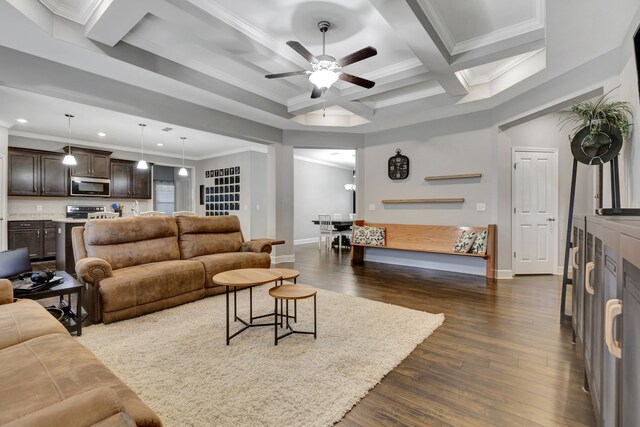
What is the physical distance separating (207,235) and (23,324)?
2.63 meters

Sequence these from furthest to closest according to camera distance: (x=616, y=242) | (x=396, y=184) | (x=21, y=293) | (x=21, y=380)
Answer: (x=396, y=184) → (x=21, y=293) → (x=21, y=380) → (x=616, y=242)

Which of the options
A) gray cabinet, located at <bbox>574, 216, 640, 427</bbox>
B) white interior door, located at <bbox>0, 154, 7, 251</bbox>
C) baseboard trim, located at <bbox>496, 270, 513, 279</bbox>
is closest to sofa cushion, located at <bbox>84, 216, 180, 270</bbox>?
gray cabinet, located at <bbox>574, 216, 640, 427</bbox>

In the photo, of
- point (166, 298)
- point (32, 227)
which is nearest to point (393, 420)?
point (166, 298)

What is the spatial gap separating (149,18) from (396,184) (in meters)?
4.57

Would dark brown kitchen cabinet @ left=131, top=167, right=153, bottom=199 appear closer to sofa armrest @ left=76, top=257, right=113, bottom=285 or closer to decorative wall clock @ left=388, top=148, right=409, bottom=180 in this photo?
sofa armrest @ left=76, top=257, right=113, bottom=285

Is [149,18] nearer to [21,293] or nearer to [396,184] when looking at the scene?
[21,293]

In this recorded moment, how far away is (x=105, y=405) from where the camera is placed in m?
0.76

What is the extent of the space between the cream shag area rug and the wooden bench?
2235 millimetres

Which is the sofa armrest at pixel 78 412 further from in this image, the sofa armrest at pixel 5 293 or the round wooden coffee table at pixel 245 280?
the sofa armrest at pixel 5 293

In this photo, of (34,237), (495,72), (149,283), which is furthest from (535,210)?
(34,237)

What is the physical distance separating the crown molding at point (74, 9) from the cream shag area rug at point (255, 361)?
293 cm

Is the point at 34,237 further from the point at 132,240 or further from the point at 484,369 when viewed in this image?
the point at 484,369

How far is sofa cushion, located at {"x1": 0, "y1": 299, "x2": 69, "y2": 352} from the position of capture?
4.93 feet

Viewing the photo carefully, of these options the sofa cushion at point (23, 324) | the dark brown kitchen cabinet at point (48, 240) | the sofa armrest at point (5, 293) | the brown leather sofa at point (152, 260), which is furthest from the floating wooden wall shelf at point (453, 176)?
the dark brown kitchen cabinet at point (48, 240)
